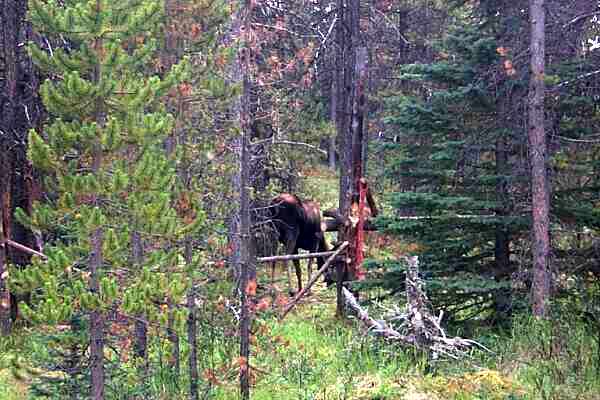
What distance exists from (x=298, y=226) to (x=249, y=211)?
8054mm

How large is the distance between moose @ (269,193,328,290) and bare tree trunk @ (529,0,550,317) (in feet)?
20.8

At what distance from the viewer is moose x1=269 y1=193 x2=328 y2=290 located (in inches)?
634

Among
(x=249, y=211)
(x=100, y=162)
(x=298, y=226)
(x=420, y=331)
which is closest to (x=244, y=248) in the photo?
(x=249, y=211)

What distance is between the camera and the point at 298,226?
16.5 m

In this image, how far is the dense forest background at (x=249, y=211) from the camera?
6516 mm

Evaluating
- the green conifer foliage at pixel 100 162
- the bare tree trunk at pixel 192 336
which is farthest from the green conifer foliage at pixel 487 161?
the green conifer foliage at pixel 100 162

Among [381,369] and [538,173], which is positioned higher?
[538,173]

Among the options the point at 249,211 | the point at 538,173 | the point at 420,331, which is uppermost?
the point at 538,173

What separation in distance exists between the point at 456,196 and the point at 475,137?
1075 millimetres

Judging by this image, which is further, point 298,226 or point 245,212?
point 298,226

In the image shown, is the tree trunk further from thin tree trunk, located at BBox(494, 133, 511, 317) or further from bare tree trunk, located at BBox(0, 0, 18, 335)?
thin tree trunk, located at BBox(494, 133, 511, 317)

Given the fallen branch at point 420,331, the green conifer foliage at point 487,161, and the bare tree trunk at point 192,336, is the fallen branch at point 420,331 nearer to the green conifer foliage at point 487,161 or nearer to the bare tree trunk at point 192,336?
the green conifer foliage at point 487,161

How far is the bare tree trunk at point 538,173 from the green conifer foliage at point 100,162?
595 centimetres

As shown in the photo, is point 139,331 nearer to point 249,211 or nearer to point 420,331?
point 249,211
